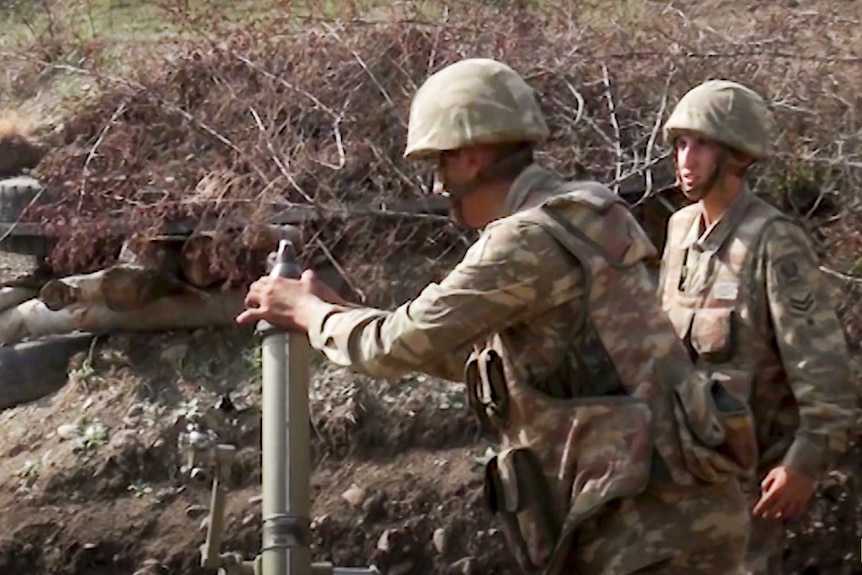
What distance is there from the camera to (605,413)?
4.06 meters

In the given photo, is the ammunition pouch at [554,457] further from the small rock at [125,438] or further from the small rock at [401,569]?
the small rock at [125,438]

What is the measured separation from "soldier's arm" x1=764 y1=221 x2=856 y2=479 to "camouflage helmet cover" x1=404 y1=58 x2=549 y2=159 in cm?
148

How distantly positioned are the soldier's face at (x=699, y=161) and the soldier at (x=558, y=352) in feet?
4.72

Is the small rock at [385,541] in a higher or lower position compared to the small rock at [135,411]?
lower

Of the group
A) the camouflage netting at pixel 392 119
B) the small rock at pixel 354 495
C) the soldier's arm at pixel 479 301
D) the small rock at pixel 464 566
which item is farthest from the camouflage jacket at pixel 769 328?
the camouflage netting at pixel 392 119

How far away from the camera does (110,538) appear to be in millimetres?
7828

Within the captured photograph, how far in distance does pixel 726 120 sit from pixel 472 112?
168cm

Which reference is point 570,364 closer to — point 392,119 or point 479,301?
point 479,301

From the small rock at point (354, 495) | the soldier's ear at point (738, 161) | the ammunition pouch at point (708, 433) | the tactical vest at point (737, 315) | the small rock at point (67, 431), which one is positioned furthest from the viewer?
the small rock at point (67, 431)

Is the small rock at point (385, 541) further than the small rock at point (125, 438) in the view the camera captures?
No

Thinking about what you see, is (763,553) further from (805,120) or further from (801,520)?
(805,120)

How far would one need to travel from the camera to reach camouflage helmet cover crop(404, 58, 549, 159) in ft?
13.4

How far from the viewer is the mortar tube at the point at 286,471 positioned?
13.3ft

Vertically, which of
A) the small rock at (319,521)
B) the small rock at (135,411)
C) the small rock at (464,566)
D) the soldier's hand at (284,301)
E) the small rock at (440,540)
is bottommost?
the soldier's hand at (284,301)
